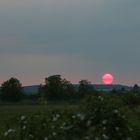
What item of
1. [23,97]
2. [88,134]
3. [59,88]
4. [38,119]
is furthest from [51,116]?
[23,97]

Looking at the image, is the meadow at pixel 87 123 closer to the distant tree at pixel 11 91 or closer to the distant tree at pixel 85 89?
the distant tree at pixel 85 89

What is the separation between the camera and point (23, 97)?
85.6 metres

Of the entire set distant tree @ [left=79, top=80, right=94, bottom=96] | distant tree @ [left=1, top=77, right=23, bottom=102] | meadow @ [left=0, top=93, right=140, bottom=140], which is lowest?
meadow @ [left=0, top=93, right=140, bottom=140]

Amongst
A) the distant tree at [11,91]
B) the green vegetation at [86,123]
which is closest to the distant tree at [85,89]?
the green vegetation at [86,123]

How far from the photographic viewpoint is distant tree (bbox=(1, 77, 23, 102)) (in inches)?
3396

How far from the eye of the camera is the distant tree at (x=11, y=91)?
283ft

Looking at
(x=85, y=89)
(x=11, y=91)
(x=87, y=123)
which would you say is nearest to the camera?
(x=87, y=123)

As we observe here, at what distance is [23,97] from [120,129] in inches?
3026

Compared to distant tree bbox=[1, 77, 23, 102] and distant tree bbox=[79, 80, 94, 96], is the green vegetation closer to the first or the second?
distant tree bbox=[79, 80, 94, 96]

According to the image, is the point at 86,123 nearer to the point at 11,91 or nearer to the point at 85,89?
the point at 85,89

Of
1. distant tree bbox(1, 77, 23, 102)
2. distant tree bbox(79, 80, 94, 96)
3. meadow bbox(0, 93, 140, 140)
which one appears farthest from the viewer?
distant tree bbox(1, 77, 23, 102)

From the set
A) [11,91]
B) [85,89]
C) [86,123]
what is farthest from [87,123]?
[11,91]

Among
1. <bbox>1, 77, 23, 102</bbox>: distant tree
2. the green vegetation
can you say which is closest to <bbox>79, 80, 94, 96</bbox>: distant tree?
the green vegetation

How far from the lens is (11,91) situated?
295ft
